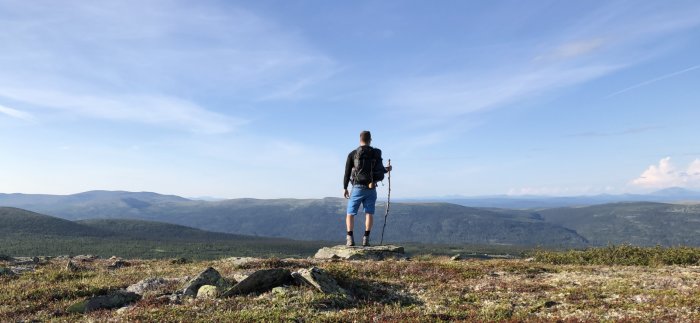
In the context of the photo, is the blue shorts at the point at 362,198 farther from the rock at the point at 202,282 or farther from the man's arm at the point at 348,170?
the rock at the point at 202,282

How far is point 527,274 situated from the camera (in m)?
16.1

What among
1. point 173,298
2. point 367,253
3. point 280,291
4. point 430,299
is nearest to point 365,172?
point 367,253

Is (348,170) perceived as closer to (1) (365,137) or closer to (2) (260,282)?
(1) (365,137)

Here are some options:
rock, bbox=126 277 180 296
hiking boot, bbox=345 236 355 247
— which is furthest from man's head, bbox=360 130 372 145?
rock, bbox=126 277 180 296

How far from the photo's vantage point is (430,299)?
39.7 feet

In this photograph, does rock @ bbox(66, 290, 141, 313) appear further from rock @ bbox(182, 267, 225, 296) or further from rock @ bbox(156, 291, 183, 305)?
rock @ bbox(182, 267, 225, 296)

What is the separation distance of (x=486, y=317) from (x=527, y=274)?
703 cm

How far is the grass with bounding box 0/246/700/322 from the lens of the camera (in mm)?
10125

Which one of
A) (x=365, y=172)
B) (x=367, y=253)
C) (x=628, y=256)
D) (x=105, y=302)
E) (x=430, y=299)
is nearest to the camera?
(x=105, y=302)

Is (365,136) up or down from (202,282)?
up

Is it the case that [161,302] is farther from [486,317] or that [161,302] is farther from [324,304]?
[486,317]

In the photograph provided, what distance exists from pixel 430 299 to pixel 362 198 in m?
8.39

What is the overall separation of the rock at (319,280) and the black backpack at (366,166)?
24.1 ft

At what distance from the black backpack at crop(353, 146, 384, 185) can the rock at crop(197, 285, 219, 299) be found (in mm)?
9124
